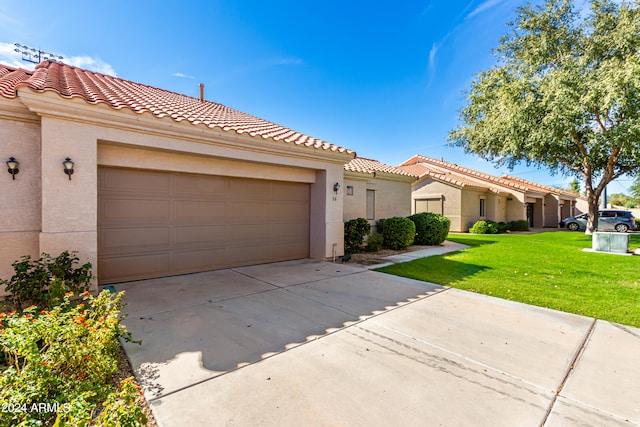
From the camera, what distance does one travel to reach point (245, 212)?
8.12m

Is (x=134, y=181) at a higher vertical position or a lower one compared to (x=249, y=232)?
higher

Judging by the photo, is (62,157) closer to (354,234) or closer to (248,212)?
(248,212)

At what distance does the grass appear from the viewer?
216 inches

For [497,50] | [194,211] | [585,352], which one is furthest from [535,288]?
[497,50]

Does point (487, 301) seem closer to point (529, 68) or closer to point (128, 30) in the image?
point (128, 30)

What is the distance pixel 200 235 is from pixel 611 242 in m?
16.2

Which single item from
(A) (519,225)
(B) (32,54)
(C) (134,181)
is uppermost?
(B) (32,54)

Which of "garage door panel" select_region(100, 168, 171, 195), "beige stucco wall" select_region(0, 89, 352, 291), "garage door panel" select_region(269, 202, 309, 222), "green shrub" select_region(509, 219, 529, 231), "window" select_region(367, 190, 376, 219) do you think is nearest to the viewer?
"beige stucco wall" select_region(0, 89, 352, 291)

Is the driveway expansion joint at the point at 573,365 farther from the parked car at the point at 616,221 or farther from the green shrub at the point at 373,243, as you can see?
the parked car at the point at 616,221

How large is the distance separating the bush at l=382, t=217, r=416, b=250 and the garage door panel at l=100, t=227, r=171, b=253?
8.40 m

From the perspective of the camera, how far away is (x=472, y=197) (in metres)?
21.3

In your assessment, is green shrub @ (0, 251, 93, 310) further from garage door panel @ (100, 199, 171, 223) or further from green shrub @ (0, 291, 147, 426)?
green shrub @ (0, 291, 147, 426)

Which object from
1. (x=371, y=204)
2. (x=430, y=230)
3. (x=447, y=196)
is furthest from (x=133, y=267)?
(x=447, y=196)

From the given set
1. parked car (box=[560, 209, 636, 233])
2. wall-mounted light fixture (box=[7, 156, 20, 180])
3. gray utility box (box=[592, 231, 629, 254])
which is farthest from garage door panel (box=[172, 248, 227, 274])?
parked car (box=[560, 209, 636, 233])
